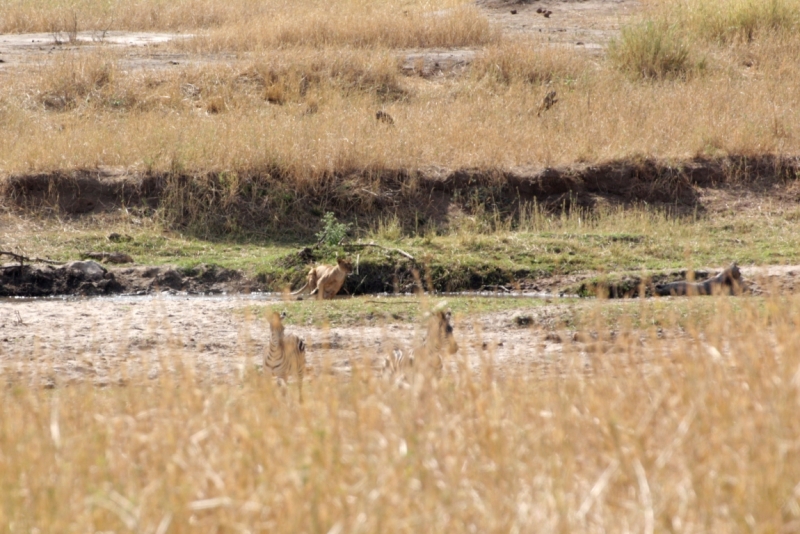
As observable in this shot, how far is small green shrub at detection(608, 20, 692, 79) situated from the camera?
1881 cm

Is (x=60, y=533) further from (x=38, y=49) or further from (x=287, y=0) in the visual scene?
(x=287, y=0)

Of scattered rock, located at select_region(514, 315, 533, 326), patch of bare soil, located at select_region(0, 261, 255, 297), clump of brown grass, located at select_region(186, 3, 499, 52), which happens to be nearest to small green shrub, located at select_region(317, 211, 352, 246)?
patch of bare soil, located at select_region(0, 261, 255, 297)

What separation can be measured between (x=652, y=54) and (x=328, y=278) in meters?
11.1

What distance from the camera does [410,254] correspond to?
11.3 m

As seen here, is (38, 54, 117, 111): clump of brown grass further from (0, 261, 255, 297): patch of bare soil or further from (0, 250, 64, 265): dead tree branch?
(0, 261, 255, 297): patch of bare soil

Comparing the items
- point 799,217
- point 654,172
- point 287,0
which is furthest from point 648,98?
point 287,0

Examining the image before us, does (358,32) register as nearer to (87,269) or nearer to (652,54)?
(652,54)

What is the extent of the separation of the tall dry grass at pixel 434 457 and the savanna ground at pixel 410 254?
16 millimetres

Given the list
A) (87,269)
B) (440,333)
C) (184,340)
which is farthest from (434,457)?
(87,269)

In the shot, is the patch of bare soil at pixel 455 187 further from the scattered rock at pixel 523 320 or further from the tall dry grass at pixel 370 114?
the scattered rock at pixel 523 320

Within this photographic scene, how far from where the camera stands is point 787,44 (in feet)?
66.9

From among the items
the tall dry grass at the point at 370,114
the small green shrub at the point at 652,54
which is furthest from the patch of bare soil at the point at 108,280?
the small green shrub at the point at 652,54

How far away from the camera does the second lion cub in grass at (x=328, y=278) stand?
33.0ft

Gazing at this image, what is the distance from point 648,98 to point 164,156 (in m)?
8.01
